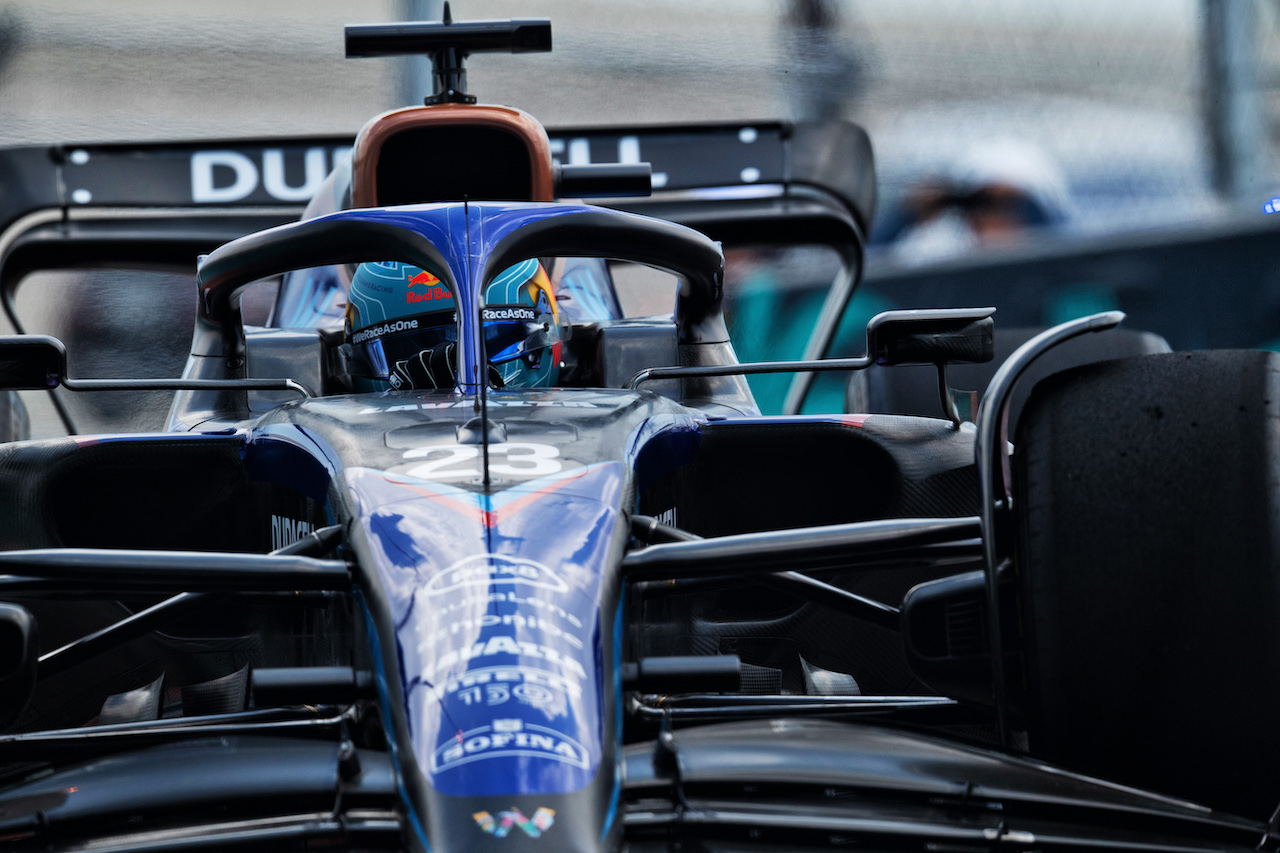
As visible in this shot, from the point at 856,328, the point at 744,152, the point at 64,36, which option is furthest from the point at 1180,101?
the point at 64,36

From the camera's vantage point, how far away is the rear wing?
13.4 ft

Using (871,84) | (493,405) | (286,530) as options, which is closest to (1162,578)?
(493,405)

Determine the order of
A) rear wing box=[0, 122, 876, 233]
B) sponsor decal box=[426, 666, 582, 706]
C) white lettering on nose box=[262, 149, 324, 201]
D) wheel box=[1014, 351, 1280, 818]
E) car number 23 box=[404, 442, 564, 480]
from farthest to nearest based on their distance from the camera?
white lettering on nose box=[262, 149, 324, 201], rear wing box=[0, 122, 876, 233], car number 23 box=[404, 442, 564, 480], wheel box=[1014, 351, 1280, 818], sponsor decal box=[426, 666, 582, 706]

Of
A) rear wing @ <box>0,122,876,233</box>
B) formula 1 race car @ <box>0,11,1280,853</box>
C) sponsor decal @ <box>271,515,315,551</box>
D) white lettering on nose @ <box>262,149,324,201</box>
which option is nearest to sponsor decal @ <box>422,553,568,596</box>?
formula 1 race car @ <box>0,11,1280,853</box>

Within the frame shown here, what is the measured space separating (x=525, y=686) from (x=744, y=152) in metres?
3.31

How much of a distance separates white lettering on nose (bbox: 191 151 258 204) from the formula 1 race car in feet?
6.03

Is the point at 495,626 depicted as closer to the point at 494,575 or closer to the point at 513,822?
the point at 494,575

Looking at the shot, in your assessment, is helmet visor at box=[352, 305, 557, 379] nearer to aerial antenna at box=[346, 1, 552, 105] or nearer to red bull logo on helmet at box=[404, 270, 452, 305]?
red bull logo on helmet at box=[404, 270, 452, 305]

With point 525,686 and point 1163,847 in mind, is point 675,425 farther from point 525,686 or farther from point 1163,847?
point 1163,847

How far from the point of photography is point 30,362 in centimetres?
182

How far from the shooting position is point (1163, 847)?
114 cm

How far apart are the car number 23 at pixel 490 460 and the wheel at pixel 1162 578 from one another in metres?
0.51

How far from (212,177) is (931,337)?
295cm

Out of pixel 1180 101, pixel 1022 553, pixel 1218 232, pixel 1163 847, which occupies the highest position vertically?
pixel 1180 101
